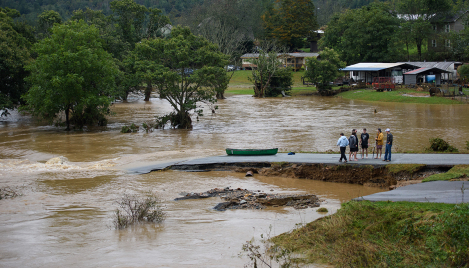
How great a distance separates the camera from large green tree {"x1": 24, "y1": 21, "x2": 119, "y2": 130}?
118 ft

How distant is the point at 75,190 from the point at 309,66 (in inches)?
2282

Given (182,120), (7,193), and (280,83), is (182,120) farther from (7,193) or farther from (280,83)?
(280,83)

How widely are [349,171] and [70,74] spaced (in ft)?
84.1

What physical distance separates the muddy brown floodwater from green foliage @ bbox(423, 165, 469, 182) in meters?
2.29

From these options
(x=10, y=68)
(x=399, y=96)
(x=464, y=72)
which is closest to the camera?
(x=10, y=68)

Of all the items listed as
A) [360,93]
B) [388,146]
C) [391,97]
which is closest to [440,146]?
[388,146]

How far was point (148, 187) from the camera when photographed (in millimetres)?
18953

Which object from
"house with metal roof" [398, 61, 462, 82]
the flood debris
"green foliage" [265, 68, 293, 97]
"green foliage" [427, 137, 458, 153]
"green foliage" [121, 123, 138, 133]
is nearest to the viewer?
the flood debris

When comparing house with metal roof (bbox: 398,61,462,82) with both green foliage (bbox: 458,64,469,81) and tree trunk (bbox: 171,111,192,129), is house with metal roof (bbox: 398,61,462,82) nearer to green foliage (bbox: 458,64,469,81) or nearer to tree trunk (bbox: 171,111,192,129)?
green foliage (bbox: 458,64,469,81)

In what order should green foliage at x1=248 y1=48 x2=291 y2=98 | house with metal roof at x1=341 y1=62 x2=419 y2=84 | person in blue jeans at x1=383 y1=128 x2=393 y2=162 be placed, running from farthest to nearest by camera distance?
1. green foliage at x1=248 y1=48 x2=291 y2=98
2. house with metal roof at x1=341 y1=62 x2=419 y2=84
3. person in blue jeans at x1=383 y1=128 x2=393 y2=162

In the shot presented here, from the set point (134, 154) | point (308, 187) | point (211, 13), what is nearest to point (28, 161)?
point (134, 154)

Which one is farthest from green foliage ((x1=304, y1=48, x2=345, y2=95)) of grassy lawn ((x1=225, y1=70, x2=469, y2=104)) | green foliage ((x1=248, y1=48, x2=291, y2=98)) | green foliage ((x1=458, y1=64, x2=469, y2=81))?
green foliage ((x1=458, y1=64, x2=469, y2=81))

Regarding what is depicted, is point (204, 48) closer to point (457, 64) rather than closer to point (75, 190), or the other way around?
point (75, 190)

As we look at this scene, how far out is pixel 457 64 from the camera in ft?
217
